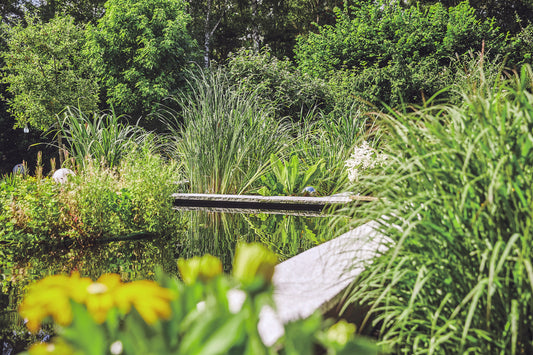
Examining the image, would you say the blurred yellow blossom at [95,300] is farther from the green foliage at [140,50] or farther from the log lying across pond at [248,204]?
the green foliage at [140,50]

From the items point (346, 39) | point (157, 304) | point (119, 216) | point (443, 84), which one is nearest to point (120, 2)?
point (346, 39)

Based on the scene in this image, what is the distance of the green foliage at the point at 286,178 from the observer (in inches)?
242

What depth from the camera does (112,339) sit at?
2.10ft

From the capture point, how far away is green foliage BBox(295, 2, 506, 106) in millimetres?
11203

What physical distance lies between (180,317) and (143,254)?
266 cm

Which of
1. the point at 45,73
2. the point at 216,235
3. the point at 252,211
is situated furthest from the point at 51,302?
the point at 45,73

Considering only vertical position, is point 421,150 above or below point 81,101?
below

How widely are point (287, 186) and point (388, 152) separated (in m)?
4.54

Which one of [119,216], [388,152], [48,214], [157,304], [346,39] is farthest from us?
[346,39]

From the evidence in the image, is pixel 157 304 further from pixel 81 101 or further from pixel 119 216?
pixel 81 101

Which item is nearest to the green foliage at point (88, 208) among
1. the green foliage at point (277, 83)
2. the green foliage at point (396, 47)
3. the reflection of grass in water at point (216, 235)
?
the reflection of grass in water at point (216, 235)

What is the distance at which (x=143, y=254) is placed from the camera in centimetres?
313

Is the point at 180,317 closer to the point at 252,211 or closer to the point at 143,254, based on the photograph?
the point at 143,254

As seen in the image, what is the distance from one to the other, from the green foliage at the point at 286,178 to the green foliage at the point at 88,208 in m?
A: 2.17
